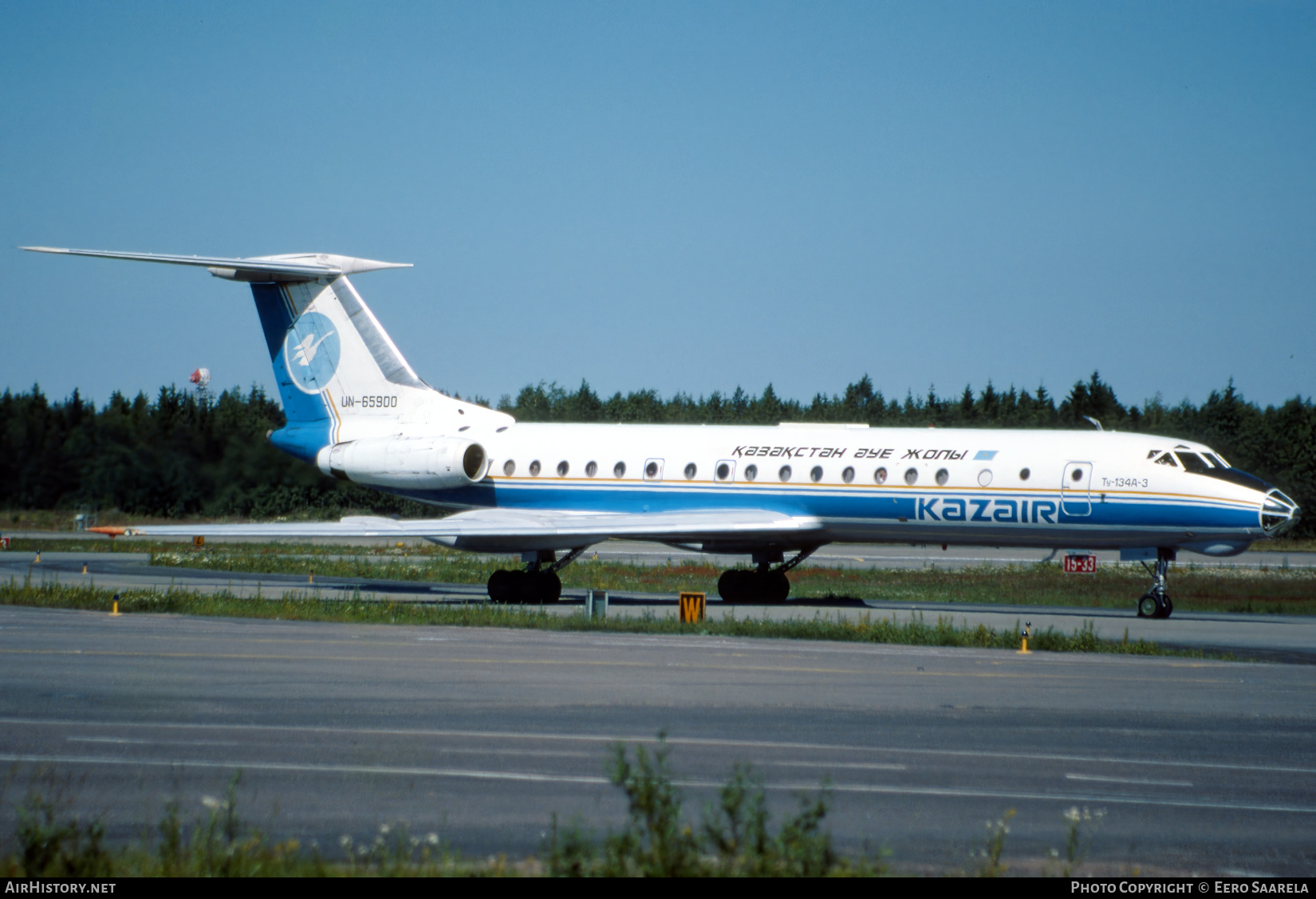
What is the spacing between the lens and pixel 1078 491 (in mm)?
24047

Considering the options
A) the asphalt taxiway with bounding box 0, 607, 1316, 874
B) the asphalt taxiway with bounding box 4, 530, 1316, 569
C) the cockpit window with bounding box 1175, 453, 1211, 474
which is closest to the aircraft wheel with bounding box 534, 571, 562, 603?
the asphalt taxiway with bounding box 0, 607, 1316, 874

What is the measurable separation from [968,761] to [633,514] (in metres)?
17.2

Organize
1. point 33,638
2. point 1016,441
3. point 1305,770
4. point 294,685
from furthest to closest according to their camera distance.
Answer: point 1016,441 → point 33,638 → point 294,685 → point 1305,770

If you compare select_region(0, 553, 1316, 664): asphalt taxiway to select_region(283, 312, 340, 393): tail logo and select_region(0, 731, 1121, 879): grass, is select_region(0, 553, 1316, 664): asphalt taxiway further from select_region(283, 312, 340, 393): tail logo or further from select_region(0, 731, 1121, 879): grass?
select_region(0, 731, 1121, 879): grass

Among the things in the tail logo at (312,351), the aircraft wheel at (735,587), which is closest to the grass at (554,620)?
the aircraft wheel at (735,587)

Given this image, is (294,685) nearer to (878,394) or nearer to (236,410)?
(236,410)

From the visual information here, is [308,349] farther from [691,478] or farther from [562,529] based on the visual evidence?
[691,478]

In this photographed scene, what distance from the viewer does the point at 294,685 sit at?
13.4 metres

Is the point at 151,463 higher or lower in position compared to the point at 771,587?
higher

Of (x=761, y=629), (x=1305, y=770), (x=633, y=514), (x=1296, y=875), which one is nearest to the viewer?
(x=1296, y=875)

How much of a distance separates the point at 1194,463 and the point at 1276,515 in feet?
6.03

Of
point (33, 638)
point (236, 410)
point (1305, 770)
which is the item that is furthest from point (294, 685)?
point (236, 410)

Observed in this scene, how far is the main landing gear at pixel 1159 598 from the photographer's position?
24.0 metres

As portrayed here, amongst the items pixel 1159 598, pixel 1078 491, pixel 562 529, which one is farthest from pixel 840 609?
pixel 1159 598
